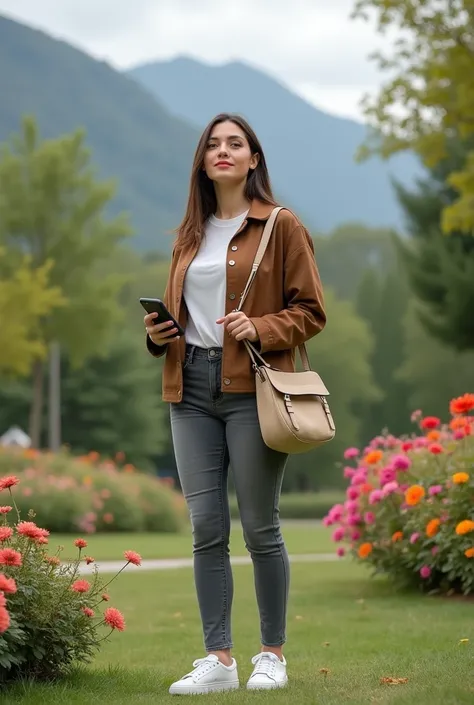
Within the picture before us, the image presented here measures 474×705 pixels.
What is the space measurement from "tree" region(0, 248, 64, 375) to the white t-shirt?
2205cm

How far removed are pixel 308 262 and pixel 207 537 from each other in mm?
1114

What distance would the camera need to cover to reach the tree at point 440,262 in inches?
1096

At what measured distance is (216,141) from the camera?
4.74 metres

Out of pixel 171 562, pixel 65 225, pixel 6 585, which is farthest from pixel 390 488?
pixel 65 225

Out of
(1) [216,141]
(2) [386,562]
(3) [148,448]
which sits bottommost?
(3) [148,448]

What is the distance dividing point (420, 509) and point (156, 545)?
8.87 metres

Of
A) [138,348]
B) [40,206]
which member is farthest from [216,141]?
[138,348]

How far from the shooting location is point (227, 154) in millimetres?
4695

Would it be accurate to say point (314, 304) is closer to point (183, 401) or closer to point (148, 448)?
point (183, 401)

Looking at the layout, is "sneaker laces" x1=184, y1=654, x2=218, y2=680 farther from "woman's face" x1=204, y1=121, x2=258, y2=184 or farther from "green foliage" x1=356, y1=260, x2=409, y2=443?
"green foliage" x1=356, y1=260, x2=409, y2=443

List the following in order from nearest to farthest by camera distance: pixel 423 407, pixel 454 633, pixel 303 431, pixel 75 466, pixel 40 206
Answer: pixel 303 431 → pixel 454 633 → pixel 75 466 → pixel 40 206 → pixel 423 407

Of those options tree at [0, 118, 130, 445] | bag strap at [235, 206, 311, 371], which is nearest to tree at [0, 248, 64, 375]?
tree at [0, 118, 130, 445]

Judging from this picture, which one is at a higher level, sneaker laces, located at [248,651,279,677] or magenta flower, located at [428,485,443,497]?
magenta flower, located at [428,485,443,497]

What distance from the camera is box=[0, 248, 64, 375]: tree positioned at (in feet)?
87.7
